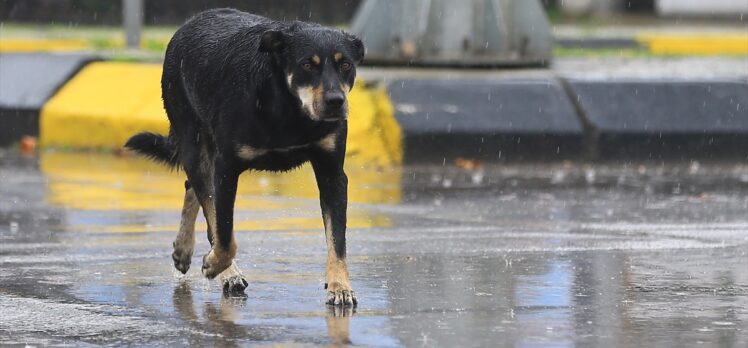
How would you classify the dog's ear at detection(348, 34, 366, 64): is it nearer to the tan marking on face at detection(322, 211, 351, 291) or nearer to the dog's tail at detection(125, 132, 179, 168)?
the tan marking on face at detection(322, 211, 351, 291)

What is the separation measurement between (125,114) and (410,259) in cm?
606

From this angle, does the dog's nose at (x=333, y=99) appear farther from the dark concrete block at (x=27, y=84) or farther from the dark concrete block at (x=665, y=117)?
the dark concrete block at (x=27, y=84)

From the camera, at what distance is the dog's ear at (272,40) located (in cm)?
732

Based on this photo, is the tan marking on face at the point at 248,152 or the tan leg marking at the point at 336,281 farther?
the tan marking on face at the point at 248,152

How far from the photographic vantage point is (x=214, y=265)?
771 centimetres

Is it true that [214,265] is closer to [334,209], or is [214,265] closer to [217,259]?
[217,259]

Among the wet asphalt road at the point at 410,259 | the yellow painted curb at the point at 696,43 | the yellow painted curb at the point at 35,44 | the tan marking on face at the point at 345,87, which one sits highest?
the tan marking on face at the point at 345,87

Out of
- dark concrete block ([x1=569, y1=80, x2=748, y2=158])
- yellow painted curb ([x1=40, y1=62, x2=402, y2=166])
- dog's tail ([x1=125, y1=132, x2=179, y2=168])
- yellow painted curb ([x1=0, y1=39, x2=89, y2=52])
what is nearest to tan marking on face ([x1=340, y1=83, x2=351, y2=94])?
dog's tail ([x1=125, y1=132, x2=179, y2=168])

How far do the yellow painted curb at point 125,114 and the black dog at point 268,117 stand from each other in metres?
5.23

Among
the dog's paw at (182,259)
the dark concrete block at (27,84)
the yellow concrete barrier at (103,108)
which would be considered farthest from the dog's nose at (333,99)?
the dark concrete block at (27,84)

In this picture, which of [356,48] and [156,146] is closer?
[356,48]

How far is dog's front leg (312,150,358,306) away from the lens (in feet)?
24.2

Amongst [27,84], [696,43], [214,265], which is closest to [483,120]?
[27,84]

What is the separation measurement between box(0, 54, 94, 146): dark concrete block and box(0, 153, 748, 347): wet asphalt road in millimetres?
1294
